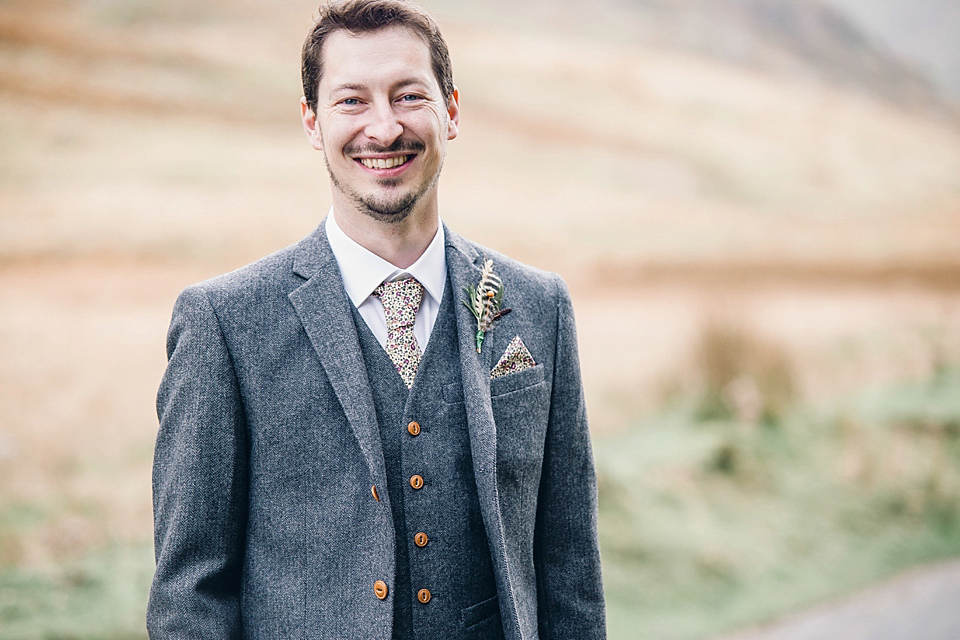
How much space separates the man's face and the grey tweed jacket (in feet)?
0.53

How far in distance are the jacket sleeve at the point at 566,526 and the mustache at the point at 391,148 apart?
19.8 inches

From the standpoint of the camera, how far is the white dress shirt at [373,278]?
1.67m

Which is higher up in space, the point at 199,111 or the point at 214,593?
the point at 199,111

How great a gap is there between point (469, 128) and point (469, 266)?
362cm

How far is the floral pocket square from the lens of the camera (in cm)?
173

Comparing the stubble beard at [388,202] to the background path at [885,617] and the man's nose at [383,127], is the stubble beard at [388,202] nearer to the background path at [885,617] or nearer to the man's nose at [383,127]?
the man's nose at [383,127]

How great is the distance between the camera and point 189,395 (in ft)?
4.95

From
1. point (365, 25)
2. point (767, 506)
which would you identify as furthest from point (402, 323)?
point (767, 506)

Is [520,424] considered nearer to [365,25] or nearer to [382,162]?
[382,162]

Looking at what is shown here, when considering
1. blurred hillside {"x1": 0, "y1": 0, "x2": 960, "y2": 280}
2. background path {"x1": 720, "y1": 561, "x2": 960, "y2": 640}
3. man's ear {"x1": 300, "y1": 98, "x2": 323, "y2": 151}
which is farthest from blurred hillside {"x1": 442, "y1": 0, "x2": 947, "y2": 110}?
man's ear {"x1": 300, "y1": 98, "x2": 323, "y2": 151}

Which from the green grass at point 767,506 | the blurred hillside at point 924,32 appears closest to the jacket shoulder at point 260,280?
the green grass at point 767,506

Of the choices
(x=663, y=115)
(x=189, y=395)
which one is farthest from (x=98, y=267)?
(x=663, y=115)

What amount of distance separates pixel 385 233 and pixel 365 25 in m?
0.40

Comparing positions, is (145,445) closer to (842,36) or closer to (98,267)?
(98,267)
